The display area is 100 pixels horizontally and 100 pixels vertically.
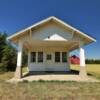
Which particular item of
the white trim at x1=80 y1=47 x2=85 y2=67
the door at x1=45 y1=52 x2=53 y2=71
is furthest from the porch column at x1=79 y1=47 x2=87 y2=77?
the door at x1=45 y1=52 x2=53 y2=71

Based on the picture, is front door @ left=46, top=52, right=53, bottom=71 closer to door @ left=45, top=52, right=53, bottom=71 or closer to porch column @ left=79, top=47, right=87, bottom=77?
door @ left=45, top=52, right=53, bottom=71

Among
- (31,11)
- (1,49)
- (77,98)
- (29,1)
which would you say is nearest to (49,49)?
(31,11)

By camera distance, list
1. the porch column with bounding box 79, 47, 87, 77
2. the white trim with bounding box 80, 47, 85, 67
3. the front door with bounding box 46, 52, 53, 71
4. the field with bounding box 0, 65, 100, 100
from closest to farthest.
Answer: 1. the field with bounding box 0, 65, 100, 100
2. the porch column with bounding box 79, 47, 87, 77
3. the white trim with bounding box 80, 47, 85, 67
4. the front door with bounding box 46, 52, 53, 71

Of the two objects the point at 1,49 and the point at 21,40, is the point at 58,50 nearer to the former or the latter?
the point at 21,40

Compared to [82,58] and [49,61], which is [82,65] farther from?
[49,61]

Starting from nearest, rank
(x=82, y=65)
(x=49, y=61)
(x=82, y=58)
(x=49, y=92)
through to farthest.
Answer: (x=49, y=92) < (x=82, y=65) < (x=82, y=58) < (x=49, y=61)

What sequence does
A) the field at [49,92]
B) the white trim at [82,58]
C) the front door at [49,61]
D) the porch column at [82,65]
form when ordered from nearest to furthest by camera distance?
the field at [49,92] → the porch column at [82,65] → the white trim at [82,58] → the front door at [49,61]

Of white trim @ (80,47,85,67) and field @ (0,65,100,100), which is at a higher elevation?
white trim @ (80,47,85,67)

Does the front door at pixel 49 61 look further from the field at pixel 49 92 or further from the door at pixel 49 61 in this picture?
the field at pixel 49 92

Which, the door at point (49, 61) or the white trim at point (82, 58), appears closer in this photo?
the white trim at point (82, 58)

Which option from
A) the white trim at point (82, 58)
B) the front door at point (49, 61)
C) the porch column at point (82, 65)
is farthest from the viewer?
the front door at point (49, 61)

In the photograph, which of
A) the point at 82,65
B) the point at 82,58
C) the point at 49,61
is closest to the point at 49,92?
the point at 82,65

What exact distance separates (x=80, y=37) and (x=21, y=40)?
17.8 feet

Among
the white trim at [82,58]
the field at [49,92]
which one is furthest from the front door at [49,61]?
the field at [49,92]
